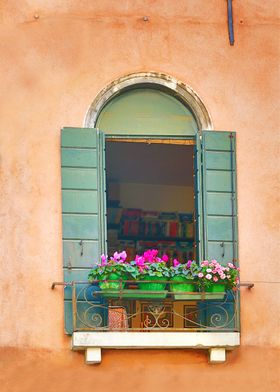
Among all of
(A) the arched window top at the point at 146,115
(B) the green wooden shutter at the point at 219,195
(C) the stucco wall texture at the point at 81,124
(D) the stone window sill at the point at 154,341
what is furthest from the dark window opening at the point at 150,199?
(D) the stone window sill at the point at 154,341

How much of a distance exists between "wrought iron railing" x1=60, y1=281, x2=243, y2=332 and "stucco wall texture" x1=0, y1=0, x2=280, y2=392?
0.60 feet

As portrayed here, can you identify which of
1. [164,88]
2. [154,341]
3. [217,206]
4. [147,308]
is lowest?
[154,341]

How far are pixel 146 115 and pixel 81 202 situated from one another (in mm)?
1096

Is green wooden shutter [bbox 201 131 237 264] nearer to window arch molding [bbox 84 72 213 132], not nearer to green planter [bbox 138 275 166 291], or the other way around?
window arch molding [bbox 84 72 213 132]

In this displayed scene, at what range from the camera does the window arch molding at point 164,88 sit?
46.7 ft

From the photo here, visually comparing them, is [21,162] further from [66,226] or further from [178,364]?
[178,364]

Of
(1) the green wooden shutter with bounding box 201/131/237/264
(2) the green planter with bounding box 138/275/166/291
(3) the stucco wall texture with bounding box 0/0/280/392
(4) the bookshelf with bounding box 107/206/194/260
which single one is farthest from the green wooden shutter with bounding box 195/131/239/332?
(4) the bookshelf with bounding box 107/206/194/260

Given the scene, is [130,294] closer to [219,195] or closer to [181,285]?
[181,285]

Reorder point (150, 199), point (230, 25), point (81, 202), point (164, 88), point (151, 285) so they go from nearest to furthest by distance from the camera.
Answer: point (151, 285) < point (81, 202) < point (164, 88) < point (230, 25) < point (150, 199)

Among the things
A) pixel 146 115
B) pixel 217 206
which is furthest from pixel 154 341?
pixel 146 115

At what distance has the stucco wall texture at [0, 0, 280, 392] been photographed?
536 inches

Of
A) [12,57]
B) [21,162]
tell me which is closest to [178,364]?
[21,162]

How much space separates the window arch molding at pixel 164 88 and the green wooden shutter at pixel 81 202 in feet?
1.09

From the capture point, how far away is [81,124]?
46.3 feet
